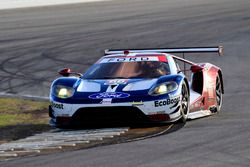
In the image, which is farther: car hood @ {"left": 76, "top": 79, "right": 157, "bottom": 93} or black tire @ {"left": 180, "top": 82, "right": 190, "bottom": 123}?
black tire @ {"left": 180, "top": 82, "right": 190, "bottom": 123}

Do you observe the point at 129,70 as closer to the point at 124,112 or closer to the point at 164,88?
the point at 164,88

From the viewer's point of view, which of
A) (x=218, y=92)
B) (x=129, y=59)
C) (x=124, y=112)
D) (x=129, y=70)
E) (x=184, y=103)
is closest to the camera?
(x=124, y=112)

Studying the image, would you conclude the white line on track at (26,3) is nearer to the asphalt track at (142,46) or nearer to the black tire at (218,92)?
the asphalt track at (142,46)

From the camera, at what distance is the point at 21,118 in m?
13.8

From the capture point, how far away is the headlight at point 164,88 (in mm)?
11567

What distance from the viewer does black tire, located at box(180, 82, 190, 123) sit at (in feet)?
38.9

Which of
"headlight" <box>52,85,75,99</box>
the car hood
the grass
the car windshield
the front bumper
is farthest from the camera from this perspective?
the car windshield

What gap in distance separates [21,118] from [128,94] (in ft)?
9.55

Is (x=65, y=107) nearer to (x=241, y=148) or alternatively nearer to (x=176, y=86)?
(x=176, y=86)

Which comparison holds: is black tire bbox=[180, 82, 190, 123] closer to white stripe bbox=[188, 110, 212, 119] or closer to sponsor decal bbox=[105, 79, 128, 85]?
white stripe bbox=[188, 110, 212, 119]

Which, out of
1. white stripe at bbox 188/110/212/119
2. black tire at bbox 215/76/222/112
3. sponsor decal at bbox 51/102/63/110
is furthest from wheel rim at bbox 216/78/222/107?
sponsor decal at bbox 51/102/63/110

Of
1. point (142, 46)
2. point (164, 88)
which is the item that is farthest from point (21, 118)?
point (142, 46)

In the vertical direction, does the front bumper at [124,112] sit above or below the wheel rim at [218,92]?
above

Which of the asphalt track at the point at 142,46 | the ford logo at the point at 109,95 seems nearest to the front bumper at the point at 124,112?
the ford logo at the point at 109,95
